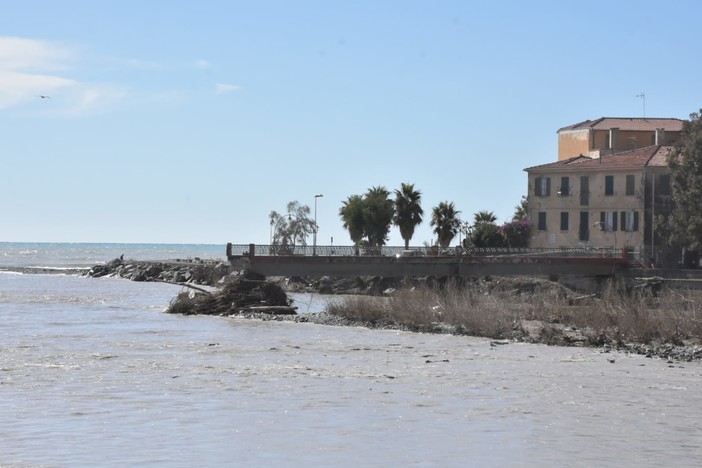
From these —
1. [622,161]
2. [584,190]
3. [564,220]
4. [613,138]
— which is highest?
[613,138]

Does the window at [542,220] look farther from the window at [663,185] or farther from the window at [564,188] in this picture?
the window at [663,185]

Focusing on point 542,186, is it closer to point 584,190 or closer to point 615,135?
point 584,190

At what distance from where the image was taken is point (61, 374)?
31.8m

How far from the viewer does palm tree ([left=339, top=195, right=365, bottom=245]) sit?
10650 centimetres

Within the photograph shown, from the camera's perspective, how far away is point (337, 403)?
2688cm

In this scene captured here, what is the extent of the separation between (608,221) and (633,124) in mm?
13301

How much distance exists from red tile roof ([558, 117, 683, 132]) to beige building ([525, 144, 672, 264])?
4382mm

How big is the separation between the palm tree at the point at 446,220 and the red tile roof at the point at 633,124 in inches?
483

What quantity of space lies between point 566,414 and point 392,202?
79.5m

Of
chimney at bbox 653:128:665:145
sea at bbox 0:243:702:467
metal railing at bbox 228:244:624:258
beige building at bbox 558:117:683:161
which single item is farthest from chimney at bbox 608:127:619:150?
sea at bbox 0:243:702:467

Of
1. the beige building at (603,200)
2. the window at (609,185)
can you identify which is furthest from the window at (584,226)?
the window at (609,185)

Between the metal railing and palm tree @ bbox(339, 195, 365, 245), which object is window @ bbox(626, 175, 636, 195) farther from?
palm tree @ bbox(339, 195, 365, 245)

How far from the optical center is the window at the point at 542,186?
86.5 metres

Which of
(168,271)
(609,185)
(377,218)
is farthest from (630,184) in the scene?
(168,271)
